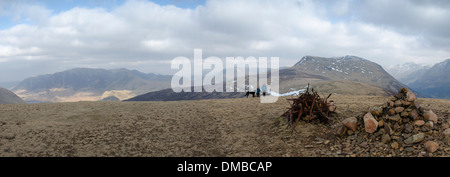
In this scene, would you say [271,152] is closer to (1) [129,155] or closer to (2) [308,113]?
(2) [308,113]

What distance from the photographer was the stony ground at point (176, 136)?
9.35 meters

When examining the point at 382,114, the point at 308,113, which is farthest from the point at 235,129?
the point at 382,114

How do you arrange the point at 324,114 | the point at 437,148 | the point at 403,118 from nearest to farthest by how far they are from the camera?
the point at 437,148 → the point at 403,118 → the point at 324,114

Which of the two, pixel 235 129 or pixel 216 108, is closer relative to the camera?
pixel 235 129

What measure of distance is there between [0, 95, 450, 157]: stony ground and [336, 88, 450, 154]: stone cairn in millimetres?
161

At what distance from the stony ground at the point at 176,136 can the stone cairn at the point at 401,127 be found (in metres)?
0.16

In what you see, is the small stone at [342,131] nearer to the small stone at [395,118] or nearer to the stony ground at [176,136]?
the stony ground at [176,136]

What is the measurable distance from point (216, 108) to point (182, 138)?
706cm

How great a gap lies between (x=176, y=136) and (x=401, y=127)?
865 centimetres

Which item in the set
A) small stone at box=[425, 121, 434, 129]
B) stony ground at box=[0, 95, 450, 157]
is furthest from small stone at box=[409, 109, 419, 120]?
stony ground at box=[0, 95, 450, 157]

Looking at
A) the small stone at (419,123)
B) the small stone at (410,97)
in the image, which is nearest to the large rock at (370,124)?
the small stone at (419,123)

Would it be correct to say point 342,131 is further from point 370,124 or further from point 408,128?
point 408,128

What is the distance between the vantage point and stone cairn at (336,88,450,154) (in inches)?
321

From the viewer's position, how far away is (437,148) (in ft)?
25.4
